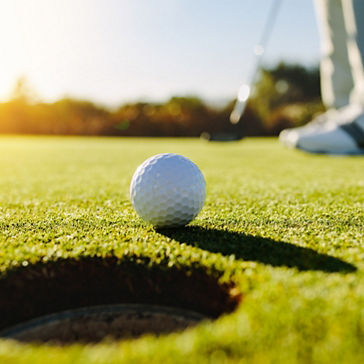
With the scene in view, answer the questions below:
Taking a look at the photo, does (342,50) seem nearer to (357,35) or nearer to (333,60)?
(333,60)

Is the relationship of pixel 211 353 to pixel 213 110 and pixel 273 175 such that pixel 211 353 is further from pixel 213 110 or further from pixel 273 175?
pixel 213 110

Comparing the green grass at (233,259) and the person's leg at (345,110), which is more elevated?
the person's leg at (345,110)

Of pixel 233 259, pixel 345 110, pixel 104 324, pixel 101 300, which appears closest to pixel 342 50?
pixel 345 110

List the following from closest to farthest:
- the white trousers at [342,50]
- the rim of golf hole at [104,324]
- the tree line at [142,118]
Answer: the rim of golf hole at [104,324]
the white trousers at [342,50]
the tree line at [142,118]

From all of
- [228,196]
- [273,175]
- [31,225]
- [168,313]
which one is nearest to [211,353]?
[168,313]

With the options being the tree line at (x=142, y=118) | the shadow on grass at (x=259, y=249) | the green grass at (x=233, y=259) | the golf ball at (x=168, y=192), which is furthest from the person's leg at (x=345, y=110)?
the tree line at (x=142, y=118)

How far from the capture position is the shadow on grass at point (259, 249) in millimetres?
1597

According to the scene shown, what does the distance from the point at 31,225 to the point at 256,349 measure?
170 cm

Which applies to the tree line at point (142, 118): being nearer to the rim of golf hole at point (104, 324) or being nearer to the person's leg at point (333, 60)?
the person's leg at point (333, 60)

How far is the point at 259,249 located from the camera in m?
1.80

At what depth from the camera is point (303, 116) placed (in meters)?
24.5

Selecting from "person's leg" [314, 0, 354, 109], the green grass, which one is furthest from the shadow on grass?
"person's leg" [314, 0, 354, 109]

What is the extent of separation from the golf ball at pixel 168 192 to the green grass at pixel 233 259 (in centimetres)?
9

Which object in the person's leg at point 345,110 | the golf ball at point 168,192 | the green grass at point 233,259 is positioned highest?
the person's leg at point 345,110
